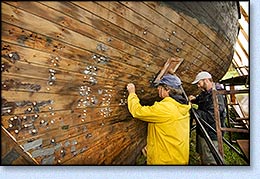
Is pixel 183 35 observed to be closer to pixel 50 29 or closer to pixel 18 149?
pixel 50 29

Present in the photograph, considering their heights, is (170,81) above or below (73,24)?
below

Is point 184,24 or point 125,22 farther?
point 184,24

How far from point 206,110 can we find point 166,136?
0.86 feet

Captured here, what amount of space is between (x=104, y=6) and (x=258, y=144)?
106cm

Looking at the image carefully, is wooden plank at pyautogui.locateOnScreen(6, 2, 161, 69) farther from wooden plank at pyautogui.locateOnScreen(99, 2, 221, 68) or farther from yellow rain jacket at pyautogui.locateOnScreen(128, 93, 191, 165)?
yellow rain jacket at pyautogui.locateOnScreen(128, 93, 191, 165)

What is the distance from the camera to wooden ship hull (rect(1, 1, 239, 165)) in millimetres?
1655

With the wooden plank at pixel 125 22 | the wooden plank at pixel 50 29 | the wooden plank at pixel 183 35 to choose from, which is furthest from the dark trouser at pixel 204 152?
the wooden plank at pixel 50 29

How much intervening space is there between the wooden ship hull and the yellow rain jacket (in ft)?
0.16

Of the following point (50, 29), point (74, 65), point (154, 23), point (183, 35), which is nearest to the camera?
point (50, 29)

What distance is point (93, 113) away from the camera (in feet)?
6.14

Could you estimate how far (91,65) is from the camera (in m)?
1.81

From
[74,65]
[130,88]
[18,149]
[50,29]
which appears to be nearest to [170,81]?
[130,88]

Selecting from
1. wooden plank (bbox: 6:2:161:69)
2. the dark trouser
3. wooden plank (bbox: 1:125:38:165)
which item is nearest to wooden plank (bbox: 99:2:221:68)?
wooden plank (bbox: 6:2:161:69)

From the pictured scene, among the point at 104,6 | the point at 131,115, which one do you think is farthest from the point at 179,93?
the point at 104,6
